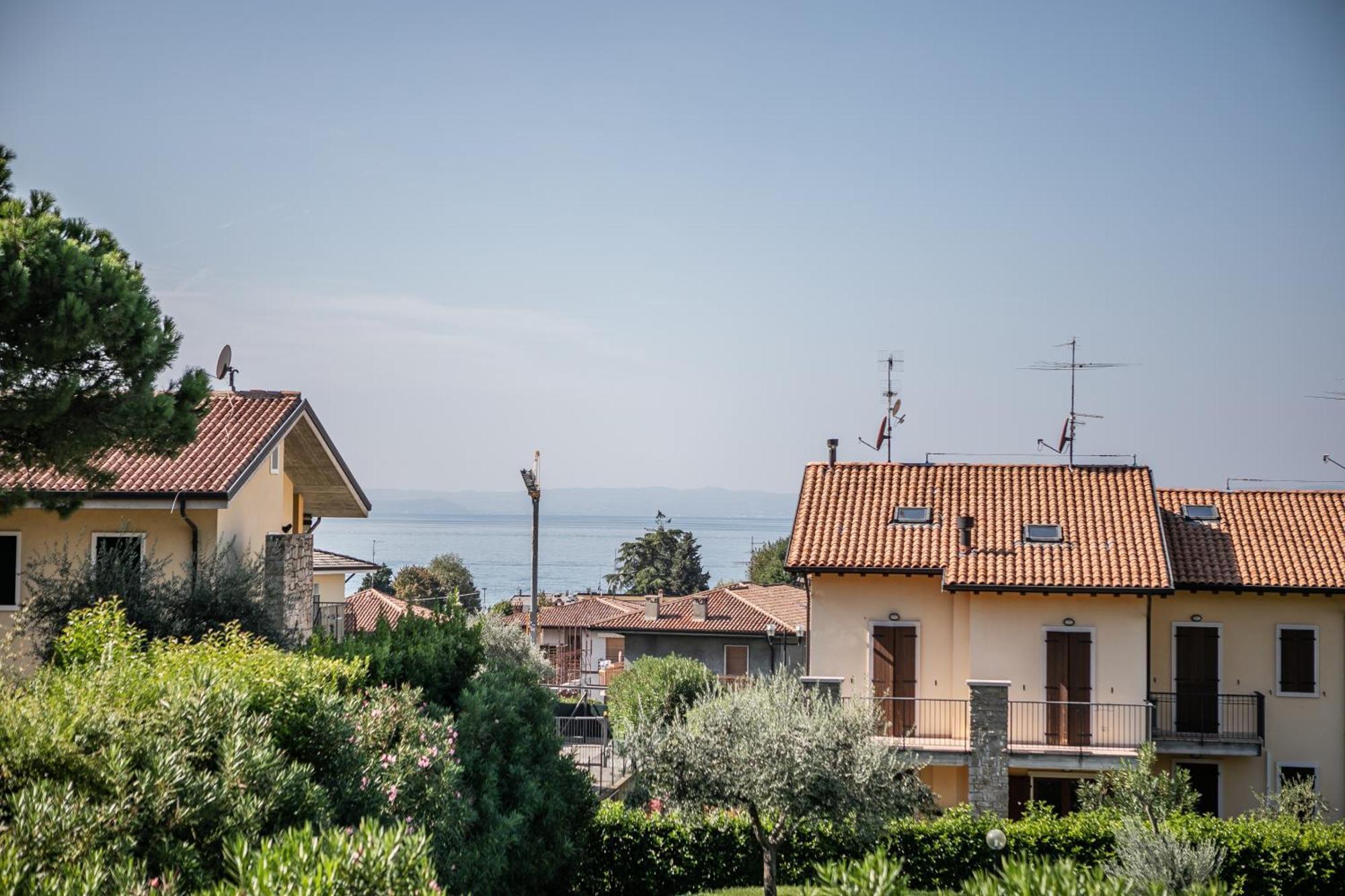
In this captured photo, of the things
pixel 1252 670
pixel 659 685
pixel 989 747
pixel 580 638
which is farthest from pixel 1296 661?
pixel 580 638

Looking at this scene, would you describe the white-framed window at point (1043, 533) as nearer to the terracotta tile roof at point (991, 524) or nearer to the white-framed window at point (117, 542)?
the terracotta tile roof at point (991, 524)

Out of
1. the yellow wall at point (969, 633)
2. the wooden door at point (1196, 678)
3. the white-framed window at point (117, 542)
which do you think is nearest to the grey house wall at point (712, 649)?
the yellow wall at point (969, 633)

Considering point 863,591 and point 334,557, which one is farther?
point 334,557

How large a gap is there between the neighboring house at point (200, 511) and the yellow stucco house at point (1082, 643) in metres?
9.33

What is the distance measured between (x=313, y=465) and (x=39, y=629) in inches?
289

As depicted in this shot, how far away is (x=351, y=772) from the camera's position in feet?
29.8

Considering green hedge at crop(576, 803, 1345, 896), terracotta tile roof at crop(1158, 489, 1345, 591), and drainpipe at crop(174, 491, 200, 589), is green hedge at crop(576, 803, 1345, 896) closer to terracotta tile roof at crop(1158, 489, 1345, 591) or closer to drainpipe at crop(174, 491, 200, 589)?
terracotta tile roof at crop(1158, 489, 1345, 591)

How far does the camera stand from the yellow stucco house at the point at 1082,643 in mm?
21594

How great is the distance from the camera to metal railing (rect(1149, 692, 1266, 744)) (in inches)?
862

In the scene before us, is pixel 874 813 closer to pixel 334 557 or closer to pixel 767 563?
pixel 334 557

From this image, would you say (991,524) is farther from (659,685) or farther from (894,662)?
(659,685)

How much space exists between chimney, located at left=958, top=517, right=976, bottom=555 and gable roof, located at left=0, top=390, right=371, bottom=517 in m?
11.5

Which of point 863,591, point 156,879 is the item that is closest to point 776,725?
point 863,591

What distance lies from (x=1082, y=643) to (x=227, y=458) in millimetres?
15312
